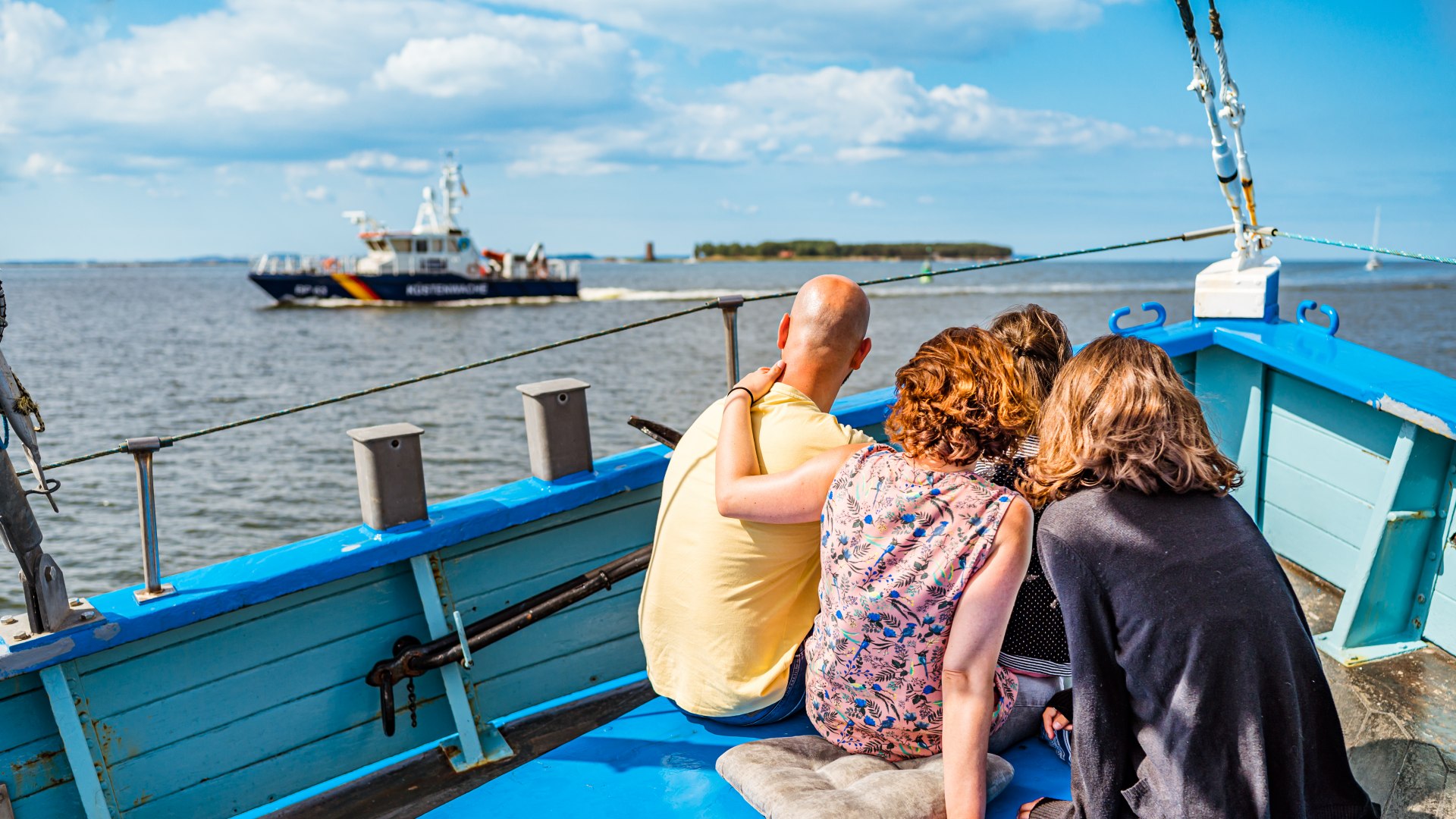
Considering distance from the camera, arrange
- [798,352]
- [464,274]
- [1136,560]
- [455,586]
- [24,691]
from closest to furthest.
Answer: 1. [1136,560]
2. [798,352]
3. [24,691]
4. [455,586]
5. [464,274]

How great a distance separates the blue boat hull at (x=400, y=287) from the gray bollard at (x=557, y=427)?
37.1 meters

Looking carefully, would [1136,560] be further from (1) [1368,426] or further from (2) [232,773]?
(2) [232,773]

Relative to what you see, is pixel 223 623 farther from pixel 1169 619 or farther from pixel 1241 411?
pixel 1241 411

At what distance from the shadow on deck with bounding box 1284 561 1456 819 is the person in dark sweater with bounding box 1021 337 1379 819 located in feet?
3.03

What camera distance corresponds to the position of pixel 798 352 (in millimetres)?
2057

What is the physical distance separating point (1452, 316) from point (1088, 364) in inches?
1738

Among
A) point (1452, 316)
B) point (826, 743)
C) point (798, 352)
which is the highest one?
point (798, 352)

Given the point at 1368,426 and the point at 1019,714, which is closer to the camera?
the point at 1019,714

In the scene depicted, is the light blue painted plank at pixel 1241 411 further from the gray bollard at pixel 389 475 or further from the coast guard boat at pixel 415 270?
the coast guard boat at pixel 415 270

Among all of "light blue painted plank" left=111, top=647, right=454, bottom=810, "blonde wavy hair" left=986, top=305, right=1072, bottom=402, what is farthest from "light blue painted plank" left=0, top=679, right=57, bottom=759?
"blonde wavy hair" left=986, top=305, right=1072, bottom=402

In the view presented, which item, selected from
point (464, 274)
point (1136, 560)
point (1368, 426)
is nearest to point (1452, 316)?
point (464, 274)

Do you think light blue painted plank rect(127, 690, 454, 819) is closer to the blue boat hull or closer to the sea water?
the sea water

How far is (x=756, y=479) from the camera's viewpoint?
1.93 metres

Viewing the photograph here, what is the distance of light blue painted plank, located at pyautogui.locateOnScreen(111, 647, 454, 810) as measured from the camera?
2.48 meters
